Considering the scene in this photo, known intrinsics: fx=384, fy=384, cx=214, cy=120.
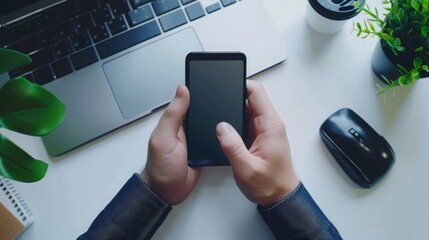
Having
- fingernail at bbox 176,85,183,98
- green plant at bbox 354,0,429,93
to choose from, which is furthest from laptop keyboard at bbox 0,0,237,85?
green plant at bbox 354,0,429,93

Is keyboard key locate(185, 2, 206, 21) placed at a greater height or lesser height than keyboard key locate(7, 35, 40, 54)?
lesser

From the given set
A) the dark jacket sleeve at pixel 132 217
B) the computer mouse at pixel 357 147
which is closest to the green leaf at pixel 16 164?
the dark jacket sleeve at pixel 132 217

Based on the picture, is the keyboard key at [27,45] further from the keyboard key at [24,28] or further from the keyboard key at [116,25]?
the keyboard key at [116,25]

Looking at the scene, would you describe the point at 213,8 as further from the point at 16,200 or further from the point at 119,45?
the point at 16,200

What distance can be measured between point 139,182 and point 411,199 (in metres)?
0.36

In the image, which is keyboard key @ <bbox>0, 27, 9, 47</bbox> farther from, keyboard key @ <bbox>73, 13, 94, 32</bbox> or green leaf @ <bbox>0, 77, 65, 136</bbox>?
green leaf @ <bbox>0, 77, 65, 136</bbox>

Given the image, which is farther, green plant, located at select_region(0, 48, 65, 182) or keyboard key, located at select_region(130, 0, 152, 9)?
keyboard key, located at select_region(130, 0, 152, 9)

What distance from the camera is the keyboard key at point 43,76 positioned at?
1.80 feet

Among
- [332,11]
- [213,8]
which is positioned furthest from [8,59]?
[332,11]

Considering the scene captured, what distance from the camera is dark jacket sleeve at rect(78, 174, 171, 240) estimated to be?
49 cm

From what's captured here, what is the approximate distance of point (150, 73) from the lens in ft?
1.80

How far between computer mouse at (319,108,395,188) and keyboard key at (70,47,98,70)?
339mm

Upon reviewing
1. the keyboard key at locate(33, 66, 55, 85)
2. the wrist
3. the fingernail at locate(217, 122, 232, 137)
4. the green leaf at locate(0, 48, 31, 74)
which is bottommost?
the wrist

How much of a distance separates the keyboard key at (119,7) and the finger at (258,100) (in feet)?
0.70
